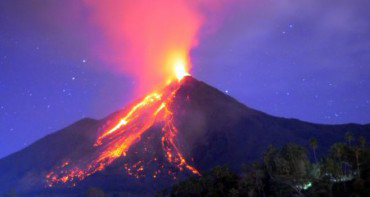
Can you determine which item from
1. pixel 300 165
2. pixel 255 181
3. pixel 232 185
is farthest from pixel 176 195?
pixel 300 165

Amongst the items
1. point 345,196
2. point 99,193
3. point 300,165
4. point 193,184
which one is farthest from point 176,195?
point 99,193

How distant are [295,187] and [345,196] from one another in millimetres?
8622

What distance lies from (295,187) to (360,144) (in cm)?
1601

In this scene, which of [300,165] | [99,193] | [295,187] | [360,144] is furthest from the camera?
[99,193]

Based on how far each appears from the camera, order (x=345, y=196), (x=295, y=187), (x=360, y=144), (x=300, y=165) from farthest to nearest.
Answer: (x=300, y=165) < (x=360, y=144) < (x=295, y=187) < (x=345, y=196)

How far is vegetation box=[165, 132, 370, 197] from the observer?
252 feet

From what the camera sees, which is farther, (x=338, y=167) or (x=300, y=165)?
(x=300, y=165)

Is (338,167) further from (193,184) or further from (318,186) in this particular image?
(193,184)

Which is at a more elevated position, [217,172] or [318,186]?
[217,172]

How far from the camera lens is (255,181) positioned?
312 feet

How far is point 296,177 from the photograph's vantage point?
3152 inches

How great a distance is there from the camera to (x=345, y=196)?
73.9m

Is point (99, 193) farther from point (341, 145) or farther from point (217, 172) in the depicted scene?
point (341, 145)

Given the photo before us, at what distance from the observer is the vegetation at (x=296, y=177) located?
252 ft
